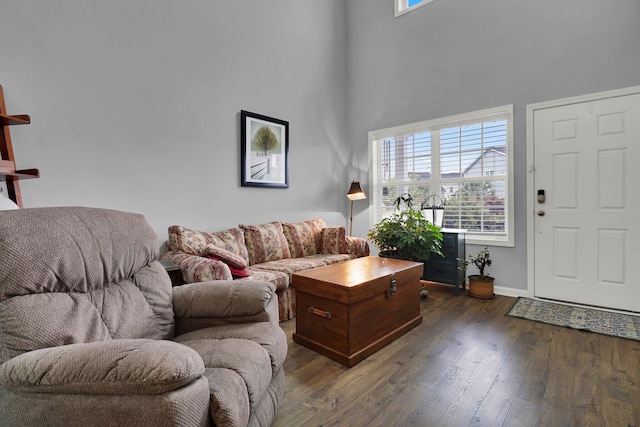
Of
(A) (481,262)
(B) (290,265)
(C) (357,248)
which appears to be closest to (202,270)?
(B) (290,265)

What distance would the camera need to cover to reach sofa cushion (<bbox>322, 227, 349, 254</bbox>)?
384 cm

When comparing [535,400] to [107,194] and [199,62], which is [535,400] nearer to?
[107,194]

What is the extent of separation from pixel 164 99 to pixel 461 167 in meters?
3.33

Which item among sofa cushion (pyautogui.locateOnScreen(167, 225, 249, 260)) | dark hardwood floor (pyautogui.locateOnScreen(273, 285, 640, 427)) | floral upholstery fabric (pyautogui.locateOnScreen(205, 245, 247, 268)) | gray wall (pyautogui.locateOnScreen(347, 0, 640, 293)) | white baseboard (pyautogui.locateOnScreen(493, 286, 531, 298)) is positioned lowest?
dark hardwood floor (pyautogui.locateOnScreen(273, 285, 640, 427))

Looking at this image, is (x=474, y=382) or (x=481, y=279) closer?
(x=474, y=382)

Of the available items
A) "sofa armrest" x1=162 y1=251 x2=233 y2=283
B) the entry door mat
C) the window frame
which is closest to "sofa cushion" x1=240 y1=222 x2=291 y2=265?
"sofa armrest" x1=162 y1=251 x2=233 y2=283

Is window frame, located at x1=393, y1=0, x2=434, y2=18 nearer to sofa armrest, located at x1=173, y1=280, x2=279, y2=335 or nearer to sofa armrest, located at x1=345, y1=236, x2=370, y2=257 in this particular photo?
sofa armrest, located at x1=345, y1=236, x2=370, y2=257

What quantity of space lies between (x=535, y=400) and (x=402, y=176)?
319 centimetres

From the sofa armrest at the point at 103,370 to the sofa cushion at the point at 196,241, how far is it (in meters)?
1.66

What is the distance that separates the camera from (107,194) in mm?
2559

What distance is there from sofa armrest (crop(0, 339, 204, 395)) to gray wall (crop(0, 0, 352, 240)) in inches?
71.4

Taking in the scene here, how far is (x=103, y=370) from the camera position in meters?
0.86

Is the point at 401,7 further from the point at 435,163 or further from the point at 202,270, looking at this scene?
the point at 202,270

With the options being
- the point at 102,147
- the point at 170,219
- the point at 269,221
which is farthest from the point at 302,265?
the point at 102,147
